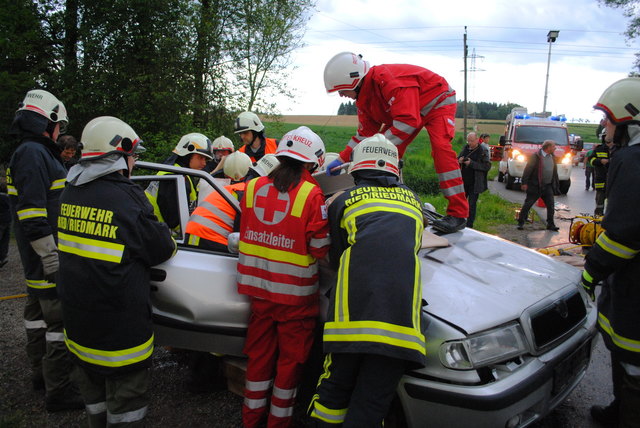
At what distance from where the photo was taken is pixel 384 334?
1.89m

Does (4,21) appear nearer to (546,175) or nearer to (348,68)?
(348,68)

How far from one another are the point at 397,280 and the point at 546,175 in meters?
7.96

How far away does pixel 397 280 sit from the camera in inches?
76.5

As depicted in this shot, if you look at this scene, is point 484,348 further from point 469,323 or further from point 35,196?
point 35,196

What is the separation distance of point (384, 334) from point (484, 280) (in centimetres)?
88

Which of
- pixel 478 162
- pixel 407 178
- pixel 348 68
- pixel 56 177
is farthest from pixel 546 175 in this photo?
pixel 56 177

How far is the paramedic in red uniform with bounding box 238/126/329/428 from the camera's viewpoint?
2.39 m

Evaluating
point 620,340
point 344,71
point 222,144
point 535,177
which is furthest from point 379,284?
point 535,177

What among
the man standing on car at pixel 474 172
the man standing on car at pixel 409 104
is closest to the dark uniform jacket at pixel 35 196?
the man standing on car at pixel 409 104

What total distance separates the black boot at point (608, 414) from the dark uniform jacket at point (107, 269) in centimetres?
279

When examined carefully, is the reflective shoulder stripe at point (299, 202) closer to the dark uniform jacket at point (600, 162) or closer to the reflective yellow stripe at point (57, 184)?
the reflective yellow stripe at point (57, 184)

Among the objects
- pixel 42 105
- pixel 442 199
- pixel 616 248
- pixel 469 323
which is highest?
pixel 42 105

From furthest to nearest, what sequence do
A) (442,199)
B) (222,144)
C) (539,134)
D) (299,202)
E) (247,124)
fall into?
(539,134) < (442,199) < (222,144) < (247,124) < (299,202)

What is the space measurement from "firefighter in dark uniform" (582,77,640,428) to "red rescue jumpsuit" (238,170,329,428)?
1.49 m
